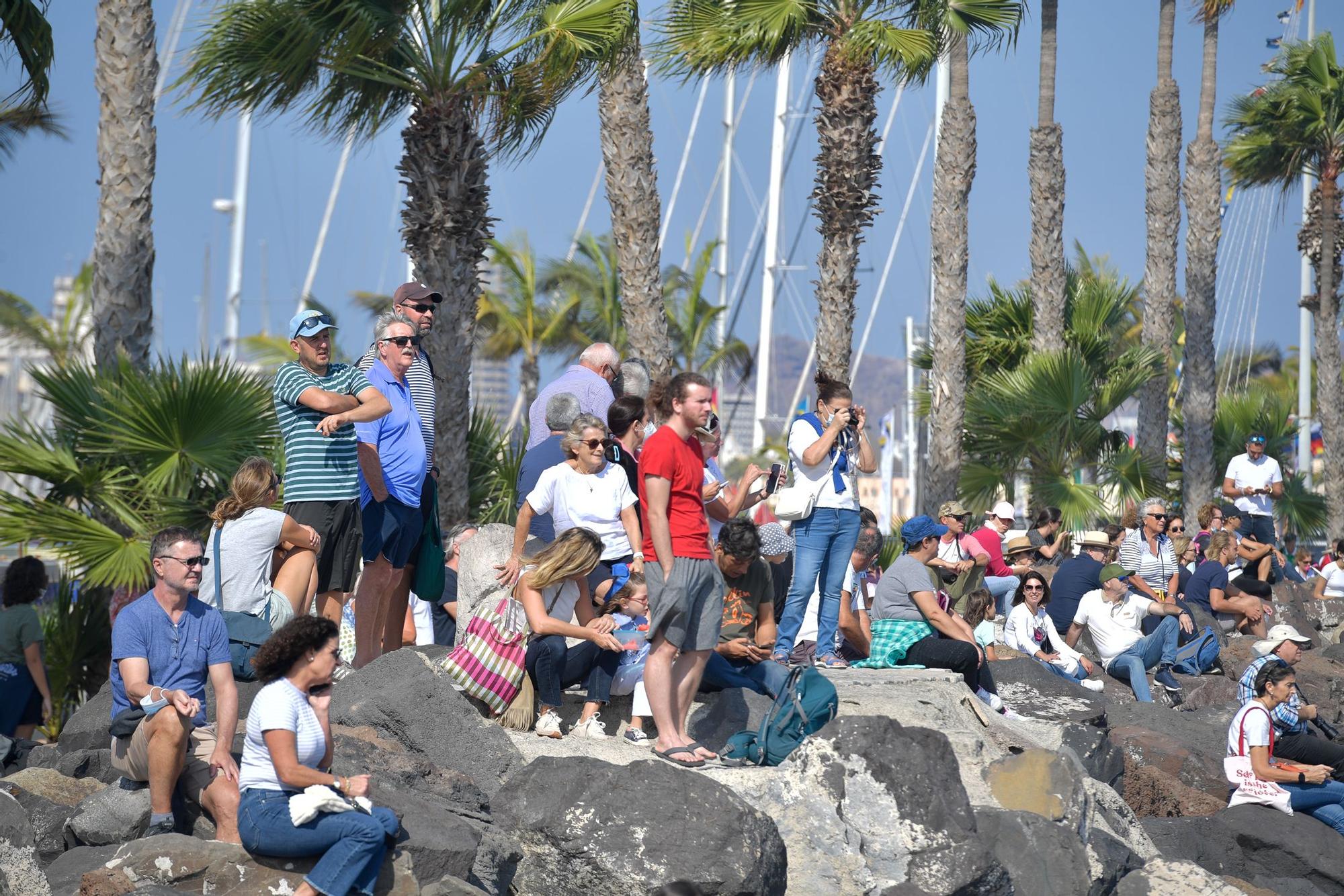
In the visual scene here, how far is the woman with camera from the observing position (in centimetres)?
862

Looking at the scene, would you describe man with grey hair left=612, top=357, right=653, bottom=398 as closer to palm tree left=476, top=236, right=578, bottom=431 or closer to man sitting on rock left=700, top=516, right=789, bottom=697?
man sitting on rock left=700, top=516, right=789, bottom=697

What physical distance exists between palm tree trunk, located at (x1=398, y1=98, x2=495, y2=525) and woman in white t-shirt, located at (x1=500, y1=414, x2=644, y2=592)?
4.11 metres

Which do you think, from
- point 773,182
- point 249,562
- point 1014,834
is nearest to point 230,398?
point 249,562

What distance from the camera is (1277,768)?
9.78 meters

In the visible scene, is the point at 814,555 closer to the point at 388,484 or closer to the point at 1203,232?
the point at 388,484

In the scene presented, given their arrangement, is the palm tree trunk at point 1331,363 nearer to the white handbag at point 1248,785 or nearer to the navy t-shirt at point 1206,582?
the navy t-shirt at point 1206,582

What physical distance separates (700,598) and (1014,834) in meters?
1.95

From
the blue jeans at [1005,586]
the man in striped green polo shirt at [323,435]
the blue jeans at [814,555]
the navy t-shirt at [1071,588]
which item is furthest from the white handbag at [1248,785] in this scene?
the man in striped green polo shirt at [323,435]

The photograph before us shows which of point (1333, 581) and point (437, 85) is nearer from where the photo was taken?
point (437, 85)

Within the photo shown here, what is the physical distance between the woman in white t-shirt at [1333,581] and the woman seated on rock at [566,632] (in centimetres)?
1433

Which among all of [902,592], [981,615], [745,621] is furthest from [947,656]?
[981,615]

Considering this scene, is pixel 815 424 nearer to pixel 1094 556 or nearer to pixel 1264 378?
pixel 1094 556

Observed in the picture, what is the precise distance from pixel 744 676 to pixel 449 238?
539cm

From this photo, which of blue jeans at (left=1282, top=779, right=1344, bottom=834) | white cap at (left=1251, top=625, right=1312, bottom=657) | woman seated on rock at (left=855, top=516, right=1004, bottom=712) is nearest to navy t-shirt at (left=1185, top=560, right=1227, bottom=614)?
white cap at (left=1251, top=625, right=1312, bottom=657)
